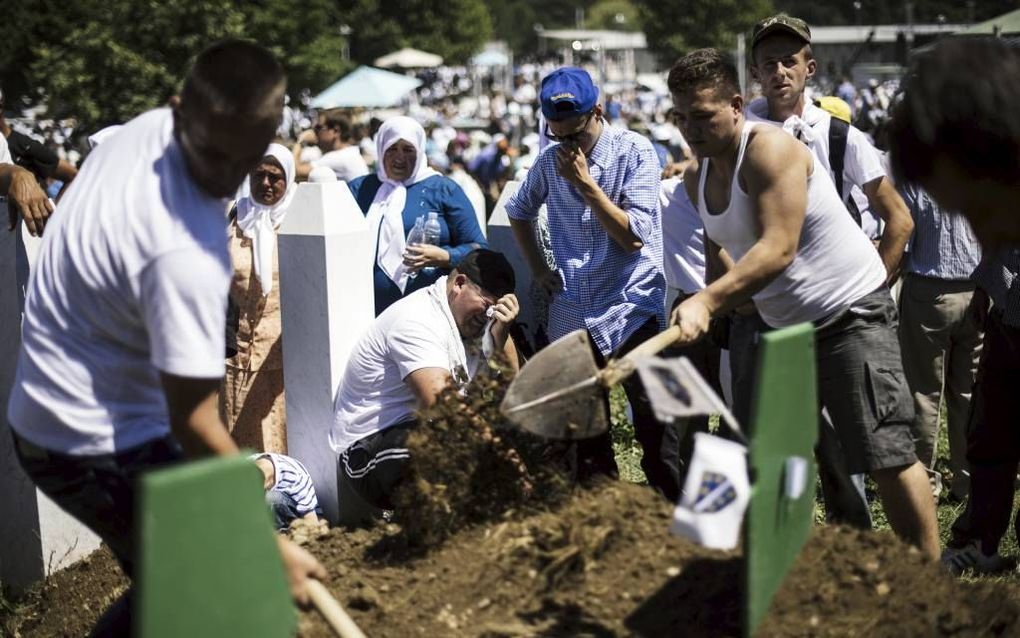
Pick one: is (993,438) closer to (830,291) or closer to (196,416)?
(830,291)

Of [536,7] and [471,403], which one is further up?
[536,7]

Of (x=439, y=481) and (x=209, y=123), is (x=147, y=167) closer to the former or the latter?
(x=209, y=123)

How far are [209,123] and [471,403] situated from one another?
150cm

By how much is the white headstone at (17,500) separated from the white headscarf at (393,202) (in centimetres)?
167

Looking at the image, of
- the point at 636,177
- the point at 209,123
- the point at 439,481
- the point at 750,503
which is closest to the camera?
the point at 209,123

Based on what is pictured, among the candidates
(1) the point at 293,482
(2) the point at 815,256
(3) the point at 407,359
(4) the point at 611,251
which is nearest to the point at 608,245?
(4) the point at 611,251

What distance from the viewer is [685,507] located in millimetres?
2729

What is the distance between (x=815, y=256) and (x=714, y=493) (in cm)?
143

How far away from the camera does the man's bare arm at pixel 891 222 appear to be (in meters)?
→ 4.54

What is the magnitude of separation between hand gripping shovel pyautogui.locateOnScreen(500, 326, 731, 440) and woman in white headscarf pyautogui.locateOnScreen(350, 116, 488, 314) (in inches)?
87.6

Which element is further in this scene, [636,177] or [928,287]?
[928,287]

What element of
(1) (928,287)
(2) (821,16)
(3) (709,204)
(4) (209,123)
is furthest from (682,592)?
(2) (821,16)

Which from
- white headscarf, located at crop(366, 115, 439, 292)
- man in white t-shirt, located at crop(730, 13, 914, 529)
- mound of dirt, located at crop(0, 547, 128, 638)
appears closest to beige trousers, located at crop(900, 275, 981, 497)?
man in white t-shirt, located at crop(730, 13, 914, 529)

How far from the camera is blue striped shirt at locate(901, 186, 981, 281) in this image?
5.64m
